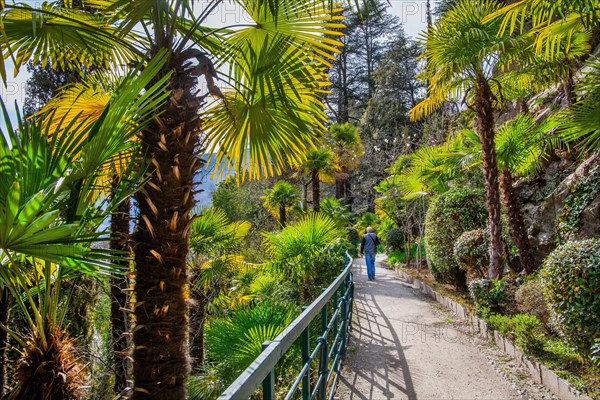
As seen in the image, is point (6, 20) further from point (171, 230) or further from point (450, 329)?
point (450, 329)

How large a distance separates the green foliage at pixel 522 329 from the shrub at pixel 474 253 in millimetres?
2228

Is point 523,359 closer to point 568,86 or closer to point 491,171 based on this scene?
point 491,171

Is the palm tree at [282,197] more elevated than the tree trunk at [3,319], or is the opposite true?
the palm tree at [282,197]

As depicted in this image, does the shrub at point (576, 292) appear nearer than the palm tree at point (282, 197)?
Yes

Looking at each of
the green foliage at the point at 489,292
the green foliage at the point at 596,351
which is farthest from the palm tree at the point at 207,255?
the green foliage at the point at 596,351

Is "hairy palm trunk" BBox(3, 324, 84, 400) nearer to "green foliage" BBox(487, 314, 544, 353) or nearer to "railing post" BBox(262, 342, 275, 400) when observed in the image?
"railing post" BBox(262, 342, 275, 400)

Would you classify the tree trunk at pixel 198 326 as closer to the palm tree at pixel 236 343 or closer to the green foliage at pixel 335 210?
the palm tree at pixel 236 343

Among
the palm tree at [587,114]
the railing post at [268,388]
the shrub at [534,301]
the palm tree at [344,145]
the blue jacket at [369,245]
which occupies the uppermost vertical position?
the palm tree at [344,145]

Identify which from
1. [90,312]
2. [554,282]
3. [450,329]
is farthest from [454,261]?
[90,312]

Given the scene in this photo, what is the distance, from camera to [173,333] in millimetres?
2531

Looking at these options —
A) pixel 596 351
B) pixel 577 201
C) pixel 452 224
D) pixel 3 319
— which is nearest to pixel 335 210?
pixel 452 224

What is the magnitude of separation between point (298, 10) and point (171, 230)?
2319mm

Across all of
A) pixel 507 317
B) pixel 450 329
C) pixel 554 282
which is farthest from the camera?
pixel 450 329

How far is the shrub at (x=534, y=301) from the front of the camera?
17.9ft
